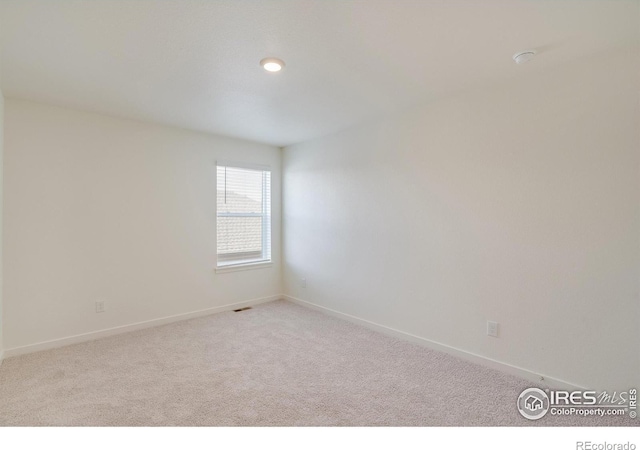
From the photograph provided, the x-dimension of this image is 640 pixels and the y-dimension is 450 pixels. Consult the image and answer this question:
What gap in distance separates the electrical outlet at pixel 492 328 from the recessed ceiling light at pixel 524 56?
1958 mm

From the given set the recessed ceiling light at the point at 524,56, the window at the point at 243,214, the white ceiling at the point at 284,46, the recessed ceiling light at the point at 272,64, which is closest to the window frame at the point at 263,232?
the window at the point at 243,214

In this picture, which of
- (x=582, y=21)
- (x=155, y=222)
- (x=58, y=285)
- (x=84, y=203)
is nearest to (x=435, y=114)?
(x=582, y=21)

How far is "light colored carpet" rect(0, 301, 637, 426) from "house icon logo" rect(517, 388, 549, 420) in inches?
2.1

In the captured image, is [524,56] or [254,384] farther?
[254,384]

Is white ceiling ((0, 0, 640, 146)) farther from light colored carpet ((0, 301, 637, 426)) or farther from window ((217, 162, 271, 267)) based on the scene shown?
light colored carpet ((0, 301, 637, 426))

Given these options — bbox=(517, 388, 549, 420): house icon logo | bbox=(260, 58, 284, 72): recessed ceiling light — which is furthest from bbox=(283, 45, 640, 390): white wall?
bbox=(260, 58, 284, 72): recessed ceiling light

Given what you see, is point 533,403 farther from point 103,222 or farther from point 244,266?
point 103,222

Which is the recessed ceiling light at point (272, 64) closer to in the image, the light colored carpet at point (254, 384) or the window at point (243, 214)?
the window at point (243, 214)

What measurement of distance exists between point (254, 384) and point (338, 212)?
2.20m

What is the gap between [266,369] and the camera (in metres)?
2.67

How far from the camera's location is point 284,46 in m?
2.04

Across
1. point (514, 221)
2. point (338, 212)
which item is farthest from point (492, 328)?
point (338, 212)

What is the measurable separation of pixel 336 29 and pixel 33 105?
9.61 feet

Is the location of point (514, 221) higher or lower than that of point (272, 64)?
lower
